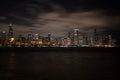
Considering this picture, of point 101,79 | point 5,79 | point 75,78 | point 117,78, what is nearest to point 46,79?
point 75,78

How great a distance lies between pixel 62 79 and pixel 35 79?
467 centimetres

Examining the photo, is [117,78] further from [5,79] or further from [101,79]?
[5,79]

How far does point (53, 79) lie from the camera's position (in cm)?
3108

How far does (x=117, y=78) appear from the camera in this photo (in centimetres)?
3105

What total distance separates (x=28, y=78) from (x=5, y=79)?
159 inches

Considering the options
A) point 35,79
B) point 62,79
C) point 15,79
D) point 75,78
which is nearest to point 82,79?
point 75,78

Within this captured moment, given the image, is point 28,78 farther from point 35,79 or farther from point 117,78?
point 117,78

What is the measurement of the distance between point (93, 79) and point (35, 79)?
32.9 ft

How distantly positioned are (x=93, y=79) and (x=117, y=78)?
162 inches

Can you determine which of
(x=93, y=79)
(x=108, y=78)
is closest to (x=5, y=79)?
(x=93, y=79)

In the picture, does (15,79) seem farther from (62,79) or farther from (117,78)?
(117,78)

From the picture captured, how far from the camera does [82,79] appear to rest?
103ft

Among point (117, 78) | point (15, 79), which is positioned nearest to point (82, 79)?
point (117, 78)

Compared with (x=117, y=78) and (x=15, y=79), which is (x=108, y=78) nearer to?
(x=117, y=78)
